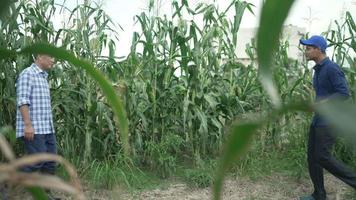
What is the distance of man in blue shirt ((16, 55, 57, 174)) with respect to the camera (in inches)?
151

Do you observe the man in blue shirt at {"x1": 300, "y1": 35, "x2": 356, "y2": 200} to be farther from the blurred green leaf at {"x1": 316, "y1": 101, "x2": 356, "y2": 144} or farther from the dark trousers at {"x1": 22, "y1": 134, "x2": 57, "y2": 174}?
the blurred green leaf at {"x1": 316, "y1": 101, "x2": 356, "y2": 144}

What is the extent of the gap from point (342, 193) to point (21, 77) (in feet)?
9.04

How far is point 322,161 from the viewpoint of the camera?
3.91 m

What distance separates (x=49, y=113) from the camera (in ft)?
13.3

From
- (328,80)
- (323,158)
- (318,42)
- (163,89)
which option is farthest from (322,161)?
(163,89)

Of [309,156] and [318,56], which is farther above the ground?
[318,56]

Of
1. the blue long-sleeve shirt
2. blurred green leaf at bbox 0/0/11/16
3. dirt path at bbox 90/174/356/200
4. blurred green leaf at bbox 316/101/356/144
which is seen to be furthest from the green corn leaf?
dirt path at bbox 90/174/356/200

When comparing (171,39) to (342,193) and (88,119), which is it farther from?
(342,193)

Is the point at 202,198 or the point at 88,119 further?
the point at 88,119

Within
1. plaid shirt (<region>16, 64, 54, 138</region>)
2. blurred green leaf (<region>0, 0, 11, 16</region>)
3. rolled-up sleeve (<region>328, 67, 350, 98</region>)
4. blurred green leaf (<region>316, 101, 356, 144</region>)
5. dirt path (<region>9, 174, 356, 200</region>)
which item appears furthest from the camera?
dirt path (<region>9, 174, 356, 200</region>)

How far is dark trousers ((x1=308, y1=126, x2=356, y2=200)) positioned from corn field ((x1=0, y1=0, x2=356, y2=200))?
0.57m

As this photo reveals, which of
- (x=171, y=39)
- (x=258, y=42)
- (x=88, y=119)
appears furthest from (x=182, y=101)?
(x=258, y=42)

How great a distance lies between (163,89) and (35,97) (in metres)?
1.41

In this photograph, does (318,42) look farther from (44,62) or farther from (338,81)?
(44,62)
